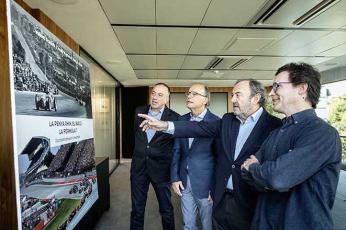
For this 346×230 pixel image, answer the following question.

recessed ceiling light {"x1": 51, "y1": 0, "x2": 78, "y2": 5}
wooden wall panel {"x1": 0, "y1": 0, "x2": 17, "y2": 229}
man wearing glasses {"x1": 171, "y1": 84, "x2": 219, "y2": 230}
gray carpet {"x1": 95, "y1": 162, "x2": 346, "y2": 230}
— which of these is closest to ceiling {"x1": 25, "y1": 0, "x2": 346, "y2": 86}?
recessed ceiling light {"x1": 51, "y1": 0, "x2": 78, "y2": 5}

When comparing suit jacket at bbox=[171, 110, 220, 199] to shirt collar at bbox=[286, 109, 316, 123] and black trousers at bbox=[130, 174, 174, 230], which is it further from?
shirt collar at bbox=[286, 109, 316, 123]

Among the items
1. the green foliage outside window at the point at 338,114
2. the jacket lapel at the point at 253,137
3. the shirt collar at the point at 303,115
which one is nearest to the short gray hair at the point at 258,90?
the jacket lapel at the point at 253,137

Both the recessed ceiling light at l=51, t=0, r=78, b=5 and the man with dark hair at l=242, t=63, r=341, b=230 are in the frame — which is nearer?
the man with dark hair at l=242, t=63, r=341, b=230

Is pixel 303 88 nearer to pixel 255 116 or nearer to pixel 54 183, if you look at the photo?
pixel 255 116

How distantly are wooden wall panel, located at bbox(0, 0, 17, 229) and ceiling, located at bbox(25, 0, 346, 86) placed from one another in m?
1.36

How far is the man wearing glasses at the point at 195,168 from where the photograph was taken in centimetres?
215

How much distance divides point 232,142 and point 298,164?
65cm

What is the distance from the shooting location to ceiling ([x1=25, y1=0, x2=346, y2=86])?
8.34ft

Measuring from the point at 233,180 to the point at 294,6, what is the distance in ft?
5.95

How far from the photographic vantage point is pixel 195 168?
85.4 inches

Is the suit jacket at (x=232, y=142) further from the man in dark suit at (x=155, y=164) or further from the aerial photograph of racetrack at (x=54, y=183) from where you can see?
the aerial photograph of racetrack at (x=54, y=183)

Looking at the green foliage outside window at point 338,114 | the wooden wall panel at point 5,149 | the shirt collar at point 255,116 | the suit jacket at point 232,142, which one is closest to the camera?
the wooden wall panel at point 5,149

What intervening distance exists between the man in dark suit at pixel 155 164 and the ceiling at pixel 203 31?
822mm

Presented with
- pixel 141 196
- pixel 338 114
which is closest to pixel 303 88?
pixel 141 196
